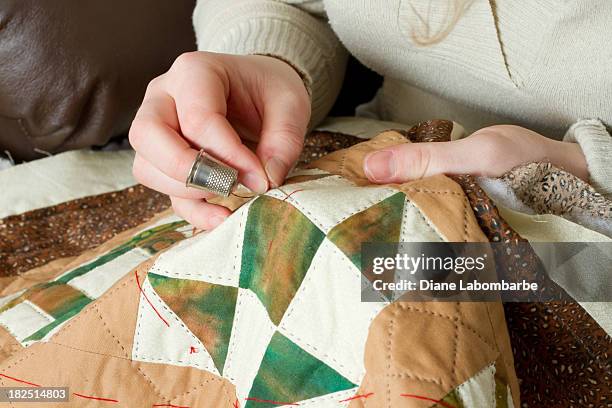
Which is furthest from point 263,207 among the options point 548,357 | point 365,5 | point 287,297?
point 365,5

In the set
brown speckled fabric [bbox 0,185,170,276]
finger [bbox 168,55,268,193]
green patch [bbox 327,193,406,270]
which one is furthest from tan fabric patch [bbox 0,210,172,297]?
green patch [bbox 327,193,406,270]

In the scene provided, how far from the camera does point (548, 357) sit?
1.33 feet

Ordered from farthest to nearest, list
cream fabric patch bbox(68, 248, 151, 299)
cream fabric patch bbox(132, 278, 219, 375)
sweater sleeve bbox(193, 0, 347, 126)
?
sweater sleeve bbox(193, 0, 347, 126) < cream fabric patch bbox(68, 248, 151, 299) < cream fabric patch bbox(132, 278, 219, 375)

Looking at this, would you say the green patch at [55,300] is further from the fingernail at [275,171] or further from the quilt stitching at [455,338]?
the quilt stitching at [455,338]

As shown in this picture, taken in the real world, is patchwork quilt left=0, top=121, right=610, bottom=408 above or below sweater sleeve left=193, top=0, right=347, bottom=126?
below

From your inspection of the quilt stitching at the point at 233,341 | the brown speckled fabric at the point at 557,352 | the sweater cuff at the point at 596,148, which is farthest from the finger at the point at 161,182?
the sweater cuff at the point at 596,148

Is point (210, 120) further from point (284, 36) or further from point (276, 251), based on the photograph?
point (284, 36)

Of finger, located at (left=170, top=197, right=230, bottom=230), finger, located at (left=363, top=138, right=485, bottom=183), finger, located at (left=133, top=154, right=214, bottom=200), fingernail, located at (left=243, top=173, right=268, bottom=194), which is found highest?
finger, located at (left=363, top=138, right=485, bottom=183)

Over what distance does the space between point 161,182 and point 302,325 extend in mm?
197

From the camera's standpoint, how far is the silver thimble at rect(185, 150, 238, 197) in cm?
42

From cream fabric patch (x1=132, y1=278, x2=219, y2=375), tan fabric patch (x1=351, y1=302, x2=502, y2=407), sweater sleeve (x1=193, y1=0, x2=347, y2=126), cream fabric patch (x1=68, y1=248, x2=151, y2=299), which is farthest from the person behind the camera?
sweater sleeve (x1=193, y1=0, x2=347, y2=126)

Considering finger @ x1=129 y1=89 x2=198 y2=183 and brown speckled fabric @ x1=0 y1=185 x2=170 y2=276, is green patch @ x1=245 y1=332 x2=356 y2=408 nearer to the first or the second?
finger @ x1=129 y1=89 x2=198 y2=183

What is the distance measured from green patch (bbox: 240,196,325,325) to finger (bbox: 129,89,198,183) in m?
0.07

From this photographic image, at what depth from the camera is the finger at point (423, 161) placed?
0.44 m
